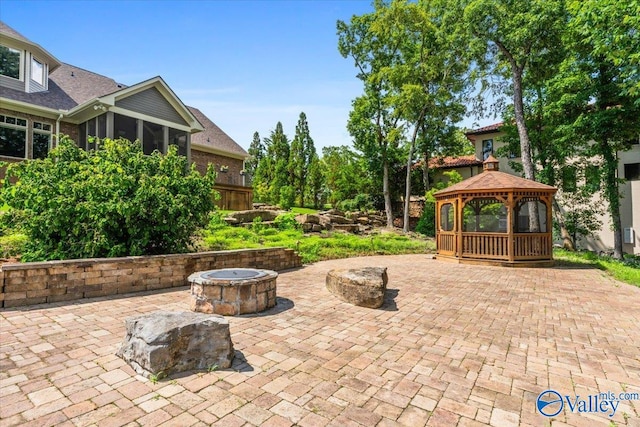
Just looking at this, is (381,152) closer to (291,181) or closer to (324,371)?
(291,181)

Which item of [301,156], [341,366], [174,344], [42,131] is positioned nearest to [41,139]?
[42,131]

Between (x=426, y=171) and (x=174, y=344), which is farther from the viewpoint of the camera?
(x=426, y=171)

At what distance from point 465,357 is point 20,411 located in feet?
12.9

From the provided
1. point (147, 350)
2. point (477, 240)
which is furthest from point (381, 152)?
point (147, 350)

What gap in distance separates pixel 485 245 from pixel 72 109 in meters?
17.7

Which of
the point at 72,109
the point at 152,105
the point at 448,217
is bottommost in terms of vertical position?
the point at 448,217

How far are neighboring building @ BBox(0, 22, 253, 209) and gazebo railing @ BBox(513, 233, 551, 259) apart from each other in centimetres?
1227

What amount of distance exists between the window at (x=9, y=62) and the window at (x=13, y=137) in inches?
82.7

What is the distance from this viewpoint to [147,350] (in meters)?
2.74

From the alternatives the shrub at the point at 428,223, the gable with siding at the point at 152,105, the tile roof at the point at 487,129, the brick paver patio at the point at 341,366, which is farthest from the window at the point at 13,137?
the tile roof at the point at 487,129

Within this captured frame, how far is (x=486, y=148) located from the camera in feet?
74.0

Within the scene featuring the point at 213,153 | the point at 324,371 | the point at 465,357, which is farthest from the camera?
the point at 213,153

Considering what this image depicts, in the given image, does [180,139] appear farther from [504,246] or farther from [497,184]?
[504,246]

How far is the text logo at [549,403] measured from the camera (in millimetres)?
2416
